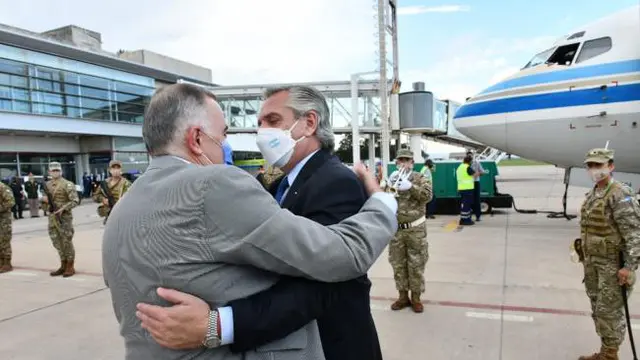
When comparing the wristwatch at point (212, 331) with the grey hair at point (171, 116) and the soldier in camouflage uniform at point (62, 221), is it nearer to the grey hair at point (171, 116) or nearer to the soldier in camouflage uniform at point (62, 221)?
the grey hair at point (171, 116)

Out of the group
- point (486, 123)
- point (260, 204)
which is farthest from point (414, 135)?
point (260, 204)

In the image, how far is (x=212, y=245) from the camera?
1.06 meters

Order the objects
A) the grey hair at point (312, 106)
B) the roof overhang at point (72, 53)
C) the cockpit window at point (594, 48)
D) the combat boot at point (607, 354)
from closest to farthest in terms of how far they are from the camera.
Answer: the grey hair at point (312, 106) → the combat boot at point (607, 354) → the cockpit window at point (594, 48) → the roof overhang at point (72, 53)

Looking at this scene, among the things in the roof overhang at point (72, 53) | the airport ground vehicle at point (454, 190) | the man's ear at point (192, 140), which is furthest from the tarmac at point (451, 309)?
the roof overhang at point (72, 53)

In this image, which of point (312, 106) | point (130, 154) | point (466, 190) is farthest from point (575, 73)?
point (130, 154)

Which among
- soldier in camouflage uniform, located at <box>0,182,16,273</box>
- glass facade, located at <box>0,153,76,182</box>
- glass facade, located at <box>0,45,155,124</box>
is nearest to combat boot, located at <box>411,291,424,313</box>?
soldier in camouflage uniform, located at <box>0,182,16,273</box>

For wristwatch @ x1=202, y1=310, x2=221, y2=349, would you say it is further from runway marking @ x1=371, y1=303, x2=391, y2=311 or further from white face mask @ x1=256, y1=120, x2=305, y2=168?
runway marking @ x1=371, y1=303, x2=391, y2=311

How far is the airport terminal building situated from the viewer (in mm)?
20625

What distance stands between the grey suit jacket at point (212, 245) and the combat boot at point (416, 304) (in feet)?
12.3

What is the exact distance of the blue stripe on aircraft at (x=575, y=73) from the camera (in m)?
7.01

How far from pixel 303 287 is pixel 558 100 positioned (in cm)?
807

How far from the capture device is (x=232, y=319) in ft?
3.54

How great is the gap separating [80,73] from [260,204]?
2708 centimetres

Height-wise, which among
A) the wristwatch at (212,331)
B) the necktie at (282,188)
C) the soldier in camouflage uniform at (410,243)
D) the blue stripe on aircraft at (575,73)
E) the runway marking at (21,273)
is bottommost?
the runway marking at (21,273)
